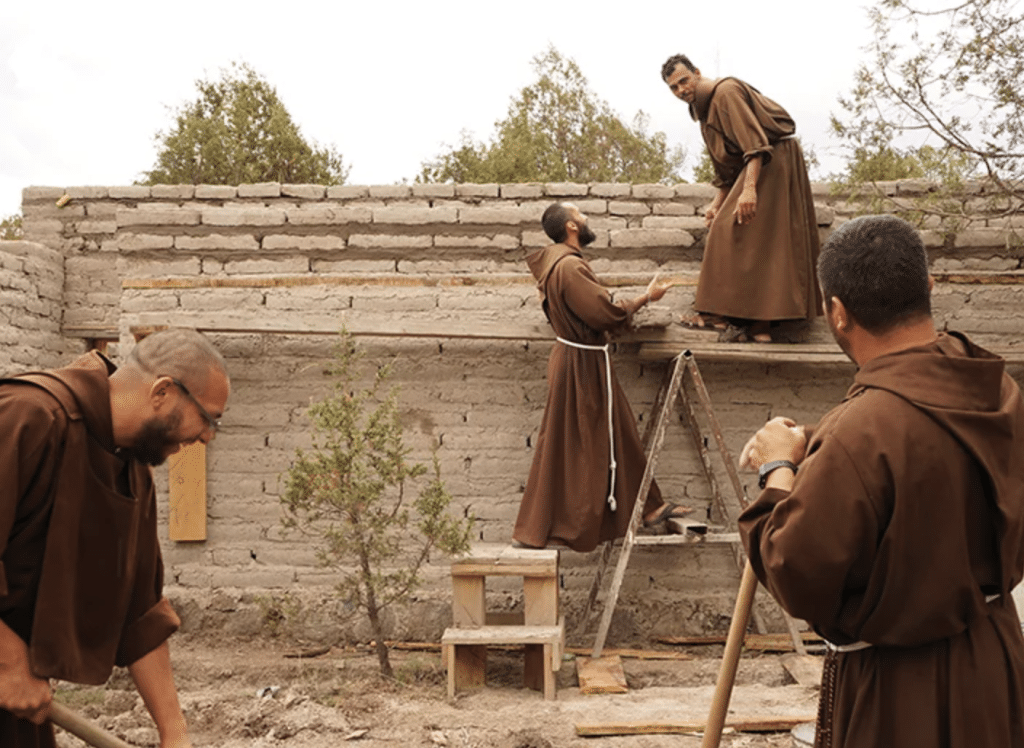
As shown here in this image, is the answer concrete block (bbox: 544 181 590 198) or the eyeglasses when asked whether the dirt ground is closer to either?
the eyeglasses

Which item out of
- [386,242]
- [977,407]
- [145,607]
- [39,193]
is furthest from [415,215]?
[977,407]

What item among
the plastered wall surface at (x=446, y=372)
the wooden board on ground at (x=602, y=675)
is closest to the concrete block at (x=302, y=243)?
the plastered wall surface at (x=446, y=372)

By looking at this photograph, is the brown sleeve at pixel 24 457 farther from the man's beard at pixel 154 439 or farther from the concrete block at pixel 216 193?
the concrete block at pixel 216 193

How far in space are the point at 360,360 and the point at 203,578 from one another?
1753 millimetres

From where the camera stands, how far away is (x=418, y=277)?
22.9 ft

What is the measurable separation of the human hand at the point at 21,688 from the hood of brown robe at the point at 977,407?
1904mm

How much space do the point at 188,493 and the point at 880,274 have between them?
5.55m

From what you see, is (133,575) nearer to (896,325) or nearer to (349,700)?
(896,325)

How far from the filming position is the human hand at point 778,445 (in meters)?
2.45

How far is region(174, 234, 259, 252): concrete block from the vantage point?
23.6 ft

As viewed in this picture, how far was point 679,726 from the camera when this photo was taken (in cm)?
497

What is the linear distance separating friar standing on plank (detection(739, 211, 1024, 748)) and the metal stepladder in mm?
3932

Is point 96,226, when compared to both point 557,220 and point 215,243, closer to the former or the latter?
point 215,243

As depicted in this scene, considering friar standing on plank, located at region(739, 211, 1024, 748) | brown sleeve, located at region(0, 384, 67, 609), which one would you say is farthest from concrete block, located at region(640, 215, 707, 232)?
brown sleeve, located at region(0, 384, 67, 609)
